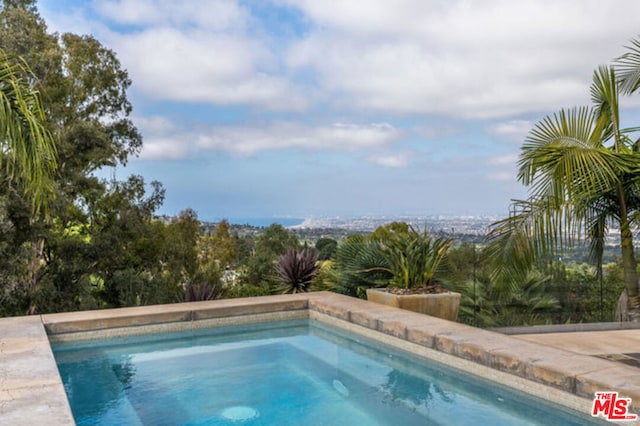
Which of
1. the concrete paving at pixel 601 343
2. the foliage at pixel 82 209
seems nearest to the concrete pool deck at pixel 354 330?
the concrete paving at pixel 601 343

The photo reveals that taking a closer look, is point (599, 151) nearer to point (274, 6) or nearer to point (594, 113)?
point (594, 113)

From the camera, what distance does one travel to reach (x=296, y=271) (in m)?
9.83

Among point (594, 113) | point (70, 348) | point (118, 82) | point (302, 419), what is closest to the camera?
point (302, 419)

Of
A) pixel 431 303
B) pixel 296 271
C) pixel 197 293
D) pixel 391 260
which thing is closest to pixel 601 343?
pixel 431 303

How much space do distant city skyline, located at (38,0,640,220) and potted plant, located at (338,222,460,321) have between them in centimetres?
137

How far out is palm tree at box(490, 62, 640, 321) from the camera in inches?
283

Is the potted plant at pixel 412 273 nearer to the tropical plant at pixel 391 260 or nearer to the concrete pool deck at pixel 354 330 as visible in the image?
the tropical plant at pixel 391 260

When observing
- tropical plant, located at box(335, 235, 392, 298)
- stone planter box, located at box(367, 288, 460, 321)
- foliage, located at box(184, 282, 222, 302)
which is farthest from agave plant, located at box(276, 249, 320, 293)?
stone planter box, located at box(367, 288, 460, 321)

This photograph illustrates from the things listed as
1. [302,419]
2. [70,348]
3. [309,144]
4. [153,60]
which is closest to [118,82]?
[153,60]

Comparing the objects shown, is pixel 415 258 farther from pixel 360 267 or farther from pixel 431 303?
pixel 360 267

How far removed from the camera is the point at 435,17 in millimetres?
11930

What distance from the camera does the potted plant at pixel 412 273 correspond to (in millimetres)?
7270

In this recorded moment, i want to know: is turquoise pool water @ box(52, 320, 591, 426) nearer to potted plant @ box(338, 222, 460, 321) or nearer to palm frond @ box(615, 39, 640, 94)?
potted plant @ box(338, 222, 460, 321)

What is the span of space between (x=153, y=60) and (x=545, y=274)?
11214mm
